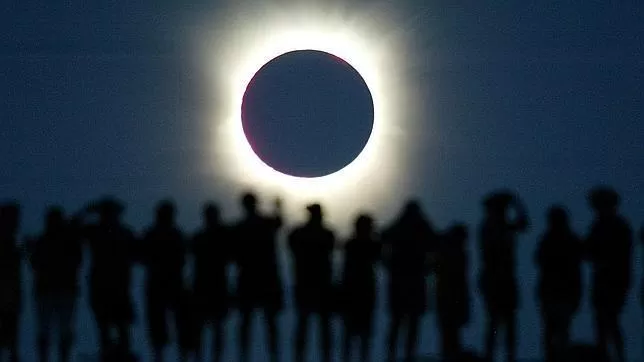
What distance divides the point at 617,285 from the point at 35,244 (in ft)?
23.7

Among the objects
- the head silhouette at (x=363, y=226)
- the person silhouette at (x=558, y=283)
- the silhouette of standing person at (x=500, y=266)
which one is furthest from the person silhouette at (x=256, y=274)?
the person silhouette at (x=558, y=283)

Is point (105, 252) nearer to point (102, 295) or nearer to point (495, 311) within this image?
point (102, 295)

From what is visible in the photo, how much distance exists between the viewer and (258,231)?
12180 millimetres

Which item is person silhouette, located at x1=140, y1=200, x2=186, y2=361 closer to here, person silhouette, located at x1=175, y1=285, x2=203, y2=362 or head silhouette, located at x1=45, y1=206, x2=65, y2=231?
person silhouette, located at x1=175, y1=285, x2=203, y2=362

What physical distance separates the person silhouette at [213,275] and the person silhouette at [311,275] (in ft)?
2.87

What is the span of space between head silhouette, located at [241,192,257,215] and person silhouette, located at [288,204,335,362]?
0.58 m

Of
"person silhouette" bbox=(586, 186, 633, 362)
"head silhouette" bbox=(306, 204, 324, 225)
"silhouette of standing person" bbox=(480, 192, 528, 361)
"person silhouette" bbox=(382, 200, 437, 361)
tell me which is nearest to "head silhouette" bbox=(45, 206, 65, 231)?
"head silhouette" bbox=(306, 204, 324, 225)

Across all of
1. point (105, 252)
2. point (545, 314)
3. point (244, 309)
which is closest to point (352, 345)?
point (244, 309)

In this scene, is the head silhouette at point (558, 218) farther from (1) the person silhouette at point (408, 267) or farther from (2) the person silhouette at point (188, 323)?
(2) the person silhouette at point (188, 323)

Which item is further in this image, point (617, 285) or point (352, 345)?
point (352, 345)

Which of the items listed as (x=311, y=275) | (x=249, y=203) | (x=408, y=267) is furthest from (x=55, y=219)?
(x=408, y=267)

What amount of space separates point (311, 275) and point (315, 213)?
0.80 metres

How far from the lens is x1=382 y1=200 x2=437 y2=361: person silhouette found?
1223 cm

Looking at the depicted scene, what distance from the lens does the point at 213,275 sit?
12.2 metres
